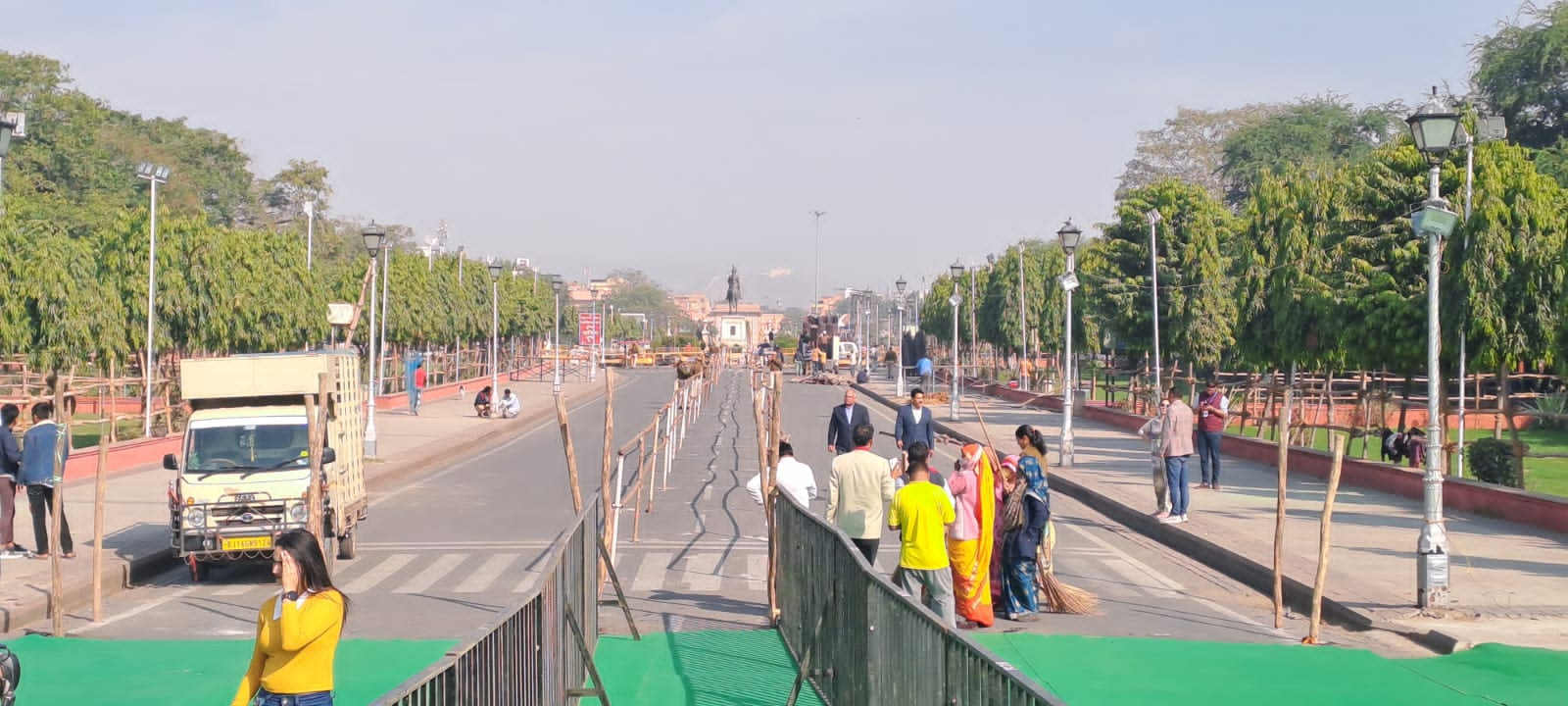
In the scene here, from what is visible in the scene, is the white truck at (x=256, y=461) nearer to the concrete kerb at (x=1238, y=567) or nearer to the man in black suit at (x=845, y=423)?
the man in black suit at (x=845, y=423)

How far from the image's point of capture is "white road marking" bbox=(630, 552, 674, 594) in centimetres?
1602

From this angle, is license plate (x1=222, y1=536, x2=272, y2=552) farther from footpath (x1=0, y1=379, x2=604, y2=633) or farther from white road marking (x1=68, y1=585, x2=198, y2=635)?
footpath (x1=0, y1=379, x2=604, y2=633)

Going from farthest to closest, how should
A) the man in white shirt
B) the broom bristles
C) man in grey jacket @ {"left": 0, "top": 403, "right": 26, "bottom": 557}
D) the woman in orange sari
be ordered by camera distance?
1. man in grey jacket @ {"left": 0, "top": 403, "right": 26, "bottom": 557}
2. the man in white shirt
3. the broom bristles
4. the woman in orange sari

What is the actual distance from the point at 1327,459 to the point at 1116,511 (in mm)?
5645

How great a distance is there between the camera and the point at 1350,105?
93312 mm

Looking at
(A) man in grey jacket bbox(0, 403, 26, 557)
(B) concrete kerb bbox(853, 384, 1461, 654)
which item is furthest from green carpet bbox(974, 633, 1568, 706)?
(A) man in grey jacket bbox(0, 403, 26, 557)

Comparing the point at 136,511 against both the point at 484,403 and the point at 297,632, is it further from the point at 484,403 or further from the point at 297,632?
the point at 484,403

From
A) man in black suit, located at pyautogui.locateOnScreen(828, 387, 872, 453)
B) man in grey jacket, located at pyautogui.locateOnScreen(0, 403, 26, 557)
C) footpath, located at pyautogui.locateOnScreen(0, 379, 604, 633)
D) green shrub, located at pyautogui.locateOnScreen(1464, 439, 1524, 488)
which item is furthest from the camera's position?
→ green shrub, located at pyautogui.locateOnScreen(1464, 439, 1524, 488)

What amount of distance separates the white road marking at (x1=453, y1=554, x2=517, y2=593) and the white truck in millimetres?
1586

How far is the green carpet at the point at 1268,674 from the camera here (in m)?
10.7

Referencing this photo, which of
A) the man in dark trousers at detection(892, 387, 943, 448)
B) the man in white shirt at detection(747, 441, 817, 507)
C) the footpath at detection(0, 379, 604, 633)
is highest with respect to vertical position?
the man in dark trousers at detection(892, 387, 943, 448)

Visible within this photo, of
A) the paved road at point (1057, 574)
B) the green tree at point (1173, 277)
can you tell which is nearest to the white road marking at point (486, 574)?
the paved road at point (1057, 574)

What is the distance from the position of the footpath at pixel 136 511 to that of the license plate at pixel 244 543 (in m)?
1.35

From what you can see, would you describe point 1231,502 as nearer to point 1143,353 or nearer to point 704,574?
point 704,574
